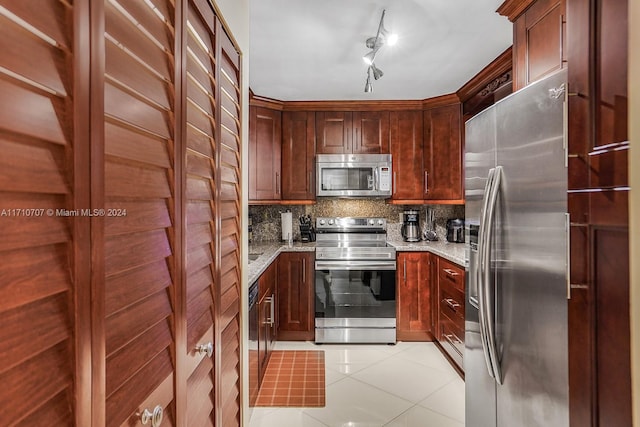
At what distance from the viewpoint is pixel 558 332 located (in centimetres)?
111

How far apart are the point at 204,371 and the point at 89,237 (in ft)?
2.27

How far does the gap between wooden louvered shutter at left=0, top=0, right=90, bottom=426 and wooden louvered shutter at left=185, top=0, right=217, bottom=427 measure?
1.41 ft

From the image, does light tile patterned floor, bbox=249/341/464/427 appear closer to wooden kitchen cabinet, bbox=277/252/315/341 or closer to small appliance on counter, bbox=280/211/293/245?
wooden kitchen cabinet, bbox=277/252/315/341

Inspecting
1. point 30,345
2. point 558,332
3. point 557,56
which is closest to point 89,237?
point 30,345

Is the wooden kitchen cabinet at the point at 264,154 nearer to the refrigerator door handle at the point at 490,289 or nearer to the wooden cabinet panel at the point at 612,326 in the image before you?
the refrigerator door handle at the point at 490,289

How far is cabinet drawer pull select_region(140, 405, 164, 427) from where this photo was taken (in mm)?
695

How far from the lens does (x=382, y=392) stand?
2.48 meters

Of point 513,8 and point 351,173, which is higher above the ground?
point 513,8

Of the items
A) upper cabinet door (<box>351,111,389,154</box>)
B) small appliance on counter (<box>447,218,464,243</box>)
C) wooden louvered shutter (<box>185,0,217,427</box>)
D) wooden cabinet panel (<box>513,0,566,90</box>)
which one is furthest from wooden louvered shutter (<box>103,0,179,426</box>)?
small appliance on counter (<box>447,218,464,243</box>)

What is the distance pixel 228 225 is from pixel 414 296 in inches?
97.8

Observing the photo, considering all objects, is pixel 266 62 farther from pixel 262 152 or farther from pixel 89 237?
pixel 89 237

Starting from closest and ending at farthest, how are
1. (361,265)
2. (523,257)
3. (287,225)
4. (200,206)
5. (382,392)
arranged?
(200,206) → (523,257) → (382,392) → (361,265) → (287,225)

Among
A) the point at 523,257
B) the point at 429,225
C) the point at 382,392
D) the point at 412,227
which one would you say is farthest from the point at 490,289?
the point at 429,225

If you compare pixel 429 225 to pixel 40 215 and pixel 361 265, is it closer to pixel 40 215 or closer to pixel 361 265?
pixel 361 265
